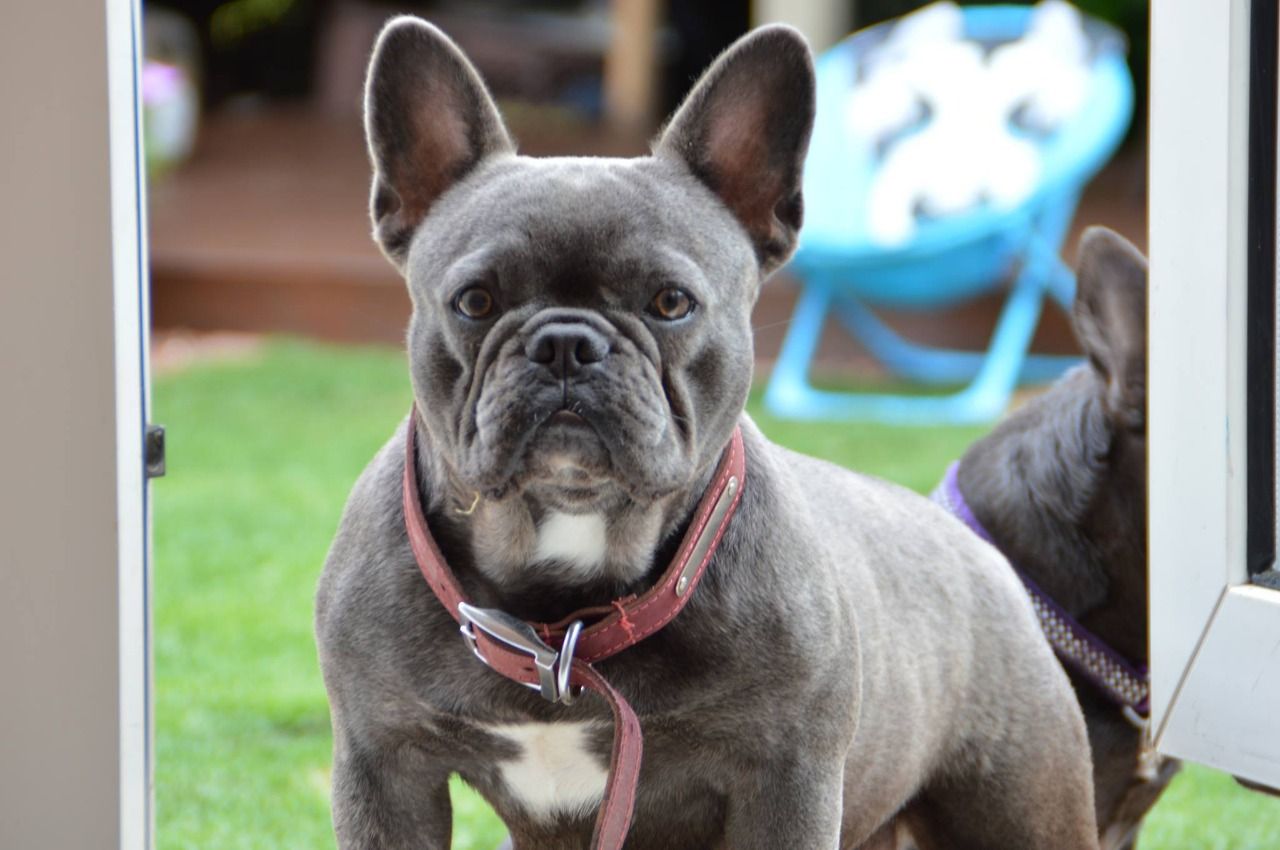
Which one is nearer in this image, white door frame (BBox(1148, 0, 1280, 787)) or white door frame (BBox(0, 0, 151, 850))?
white door frame (BBox(0, 0, 151, 850))

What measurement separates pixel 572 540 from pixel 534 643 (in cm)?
19

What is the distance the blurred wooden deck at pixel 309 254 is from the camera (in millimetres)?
8484

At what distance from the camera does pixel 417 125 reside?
2.15 m

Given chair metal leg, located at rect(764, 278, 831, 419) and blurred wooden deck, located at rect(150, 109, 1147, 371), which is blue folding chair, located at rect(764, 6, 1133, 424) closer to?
chair metal leg, located at rect(764, 278, 831, 419)

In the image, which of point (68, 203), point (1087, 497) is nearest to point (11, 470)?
point (68, 203)

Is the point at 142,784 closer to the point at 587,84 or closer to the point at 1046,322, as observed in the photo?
the point at 1046,322

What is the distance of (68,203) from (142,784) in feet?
2.35

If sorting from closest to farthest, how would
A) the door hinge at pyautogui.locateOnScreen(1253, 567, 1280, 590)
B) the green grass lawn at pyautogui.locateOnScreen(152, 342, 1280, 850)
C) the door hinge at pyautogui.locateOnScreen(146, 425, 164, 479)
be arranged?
the door hinge at pyautogui.locateOnScreen(146, 425, 164, 479) < the door hinge at pyautogui.locateOnScreen(1253, 567, 1280, 590) < the green grass lawn at pyautogui.locateOnScreen(152, 342, 1280, 850)

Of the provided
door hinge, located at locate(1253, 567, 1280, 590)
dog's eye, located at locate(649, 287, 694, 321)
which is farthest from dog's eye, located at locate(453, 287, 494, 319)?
door hinge, located at locate(1253, 567, 1280, 590)

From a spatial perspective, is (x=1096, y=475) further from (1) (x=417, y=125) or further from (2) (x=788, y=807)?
(1) (x=417, y=125)

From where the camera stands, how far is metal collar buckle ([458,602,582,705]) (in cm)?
190

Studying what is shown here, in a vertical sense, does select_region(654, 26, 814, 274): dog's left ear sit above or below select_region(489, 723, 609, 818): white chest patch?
above

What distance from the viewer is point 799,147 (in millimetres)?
2188

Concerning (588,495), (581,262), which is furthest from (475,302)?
(588,495)
